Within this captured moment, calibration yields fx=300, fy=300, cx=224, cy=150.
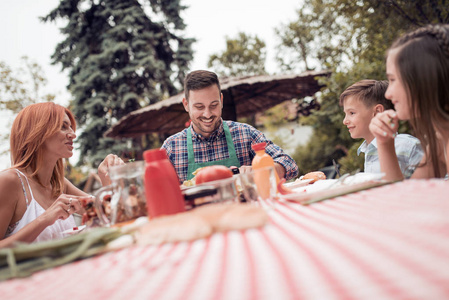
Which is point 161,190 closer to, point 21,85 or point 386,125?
point 386,125

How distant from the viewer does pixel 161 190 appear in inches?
39.9

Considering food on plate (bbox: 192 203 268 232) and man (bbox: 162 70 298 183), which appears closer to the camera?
food on plate (bbox: 192 203 268 232)

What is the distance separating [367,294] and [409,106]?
1.29m

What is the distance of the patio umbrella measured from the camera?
5297mm

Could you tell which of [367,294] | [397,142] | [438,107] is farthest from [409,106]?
[367,294]

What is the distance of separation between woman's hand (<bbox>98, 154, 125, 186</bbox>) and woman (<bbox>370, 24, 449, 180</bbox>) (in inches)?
55.8

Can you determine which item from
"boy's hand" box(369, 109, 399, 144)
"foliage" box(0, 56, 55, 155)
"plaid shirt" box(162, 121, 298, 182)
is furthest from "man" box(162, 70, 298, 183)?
"foliage" box(0, 56, 55, 155)

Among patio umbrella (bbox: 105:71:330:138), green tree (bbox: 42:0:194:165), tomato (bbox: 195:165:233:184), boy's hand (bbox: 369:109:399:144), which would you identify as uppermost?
green tree (bbox: 42:0:194:165)

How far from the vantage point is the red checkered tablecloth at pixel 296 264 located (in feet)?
1.24

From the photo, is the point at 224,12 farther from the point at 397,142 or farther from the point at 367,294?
the point at 367,294

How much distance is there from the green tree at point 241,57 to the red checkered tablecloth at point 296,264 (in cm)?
2729

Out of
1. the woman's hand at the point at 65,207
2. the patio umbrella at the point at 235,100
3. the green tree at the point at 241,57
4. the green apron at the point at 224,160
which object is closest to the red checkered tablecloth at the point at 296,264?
the woman's hand at the point at 65,207

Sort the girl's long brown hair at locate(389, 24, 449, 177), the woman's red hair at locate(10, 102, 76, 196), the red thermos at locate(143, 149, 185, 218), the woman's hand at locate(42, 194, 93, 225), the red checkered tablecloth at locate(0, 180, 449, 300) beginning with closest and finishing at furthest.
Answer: the red checkered tablecloth at locate(0, 180, 449, 300) < the red thermos at locate(143, 149, 185, 218) < the girl's long brown hair at locate(389, 24, 449, 177) < the woman's hand at locate(42, 194, 93, 225) < the woman's red hair at locate(10, 102, 76, 196)

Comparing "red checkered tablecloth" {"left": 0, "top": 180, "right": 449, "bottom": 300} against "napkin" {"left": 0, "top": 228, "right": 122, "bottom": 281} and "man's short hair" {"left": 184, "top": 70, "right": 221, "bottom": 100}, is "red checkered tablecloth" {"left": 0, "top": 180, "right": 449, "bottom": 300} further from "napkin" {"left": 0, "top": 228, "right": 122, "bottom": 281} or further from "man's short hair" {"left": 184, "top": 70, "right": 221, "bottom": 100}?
"man's short hair" {"left": 184, "top": 70, "right": 221, "bottom": 100}
